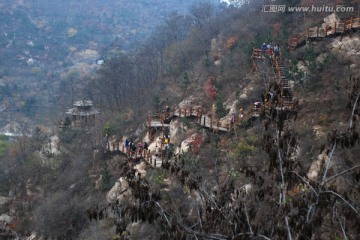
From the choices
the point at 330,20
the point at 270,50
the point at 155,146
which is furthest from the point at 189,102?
the point at 330,20

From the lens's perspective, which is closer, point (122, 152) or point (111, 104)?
point (122, 152)

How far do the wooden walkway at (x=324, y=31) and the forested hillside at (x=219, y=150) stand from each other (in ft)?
0.41

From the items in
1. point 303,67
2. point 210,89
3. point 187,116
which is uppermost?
point 303,67

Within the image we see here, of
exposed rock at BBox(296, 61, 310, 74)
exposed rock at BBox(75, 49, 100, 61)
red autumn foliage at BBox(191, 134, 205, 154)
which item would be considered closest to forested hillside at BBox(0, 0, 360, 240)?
red autumn foliage at BBox(191, 134, 205, 154)

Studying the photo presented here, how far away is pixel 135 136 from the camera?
31844mm

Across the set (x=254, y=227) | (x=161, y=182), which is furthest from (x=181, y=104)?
(x=254, y=227)

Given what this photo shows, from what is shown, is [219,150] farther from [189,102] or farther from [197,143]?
[189,102]

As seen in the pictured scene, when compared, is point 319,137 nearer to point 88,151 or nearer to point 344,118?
point 344,118

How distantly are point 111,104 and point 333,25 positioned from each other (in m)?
28.7

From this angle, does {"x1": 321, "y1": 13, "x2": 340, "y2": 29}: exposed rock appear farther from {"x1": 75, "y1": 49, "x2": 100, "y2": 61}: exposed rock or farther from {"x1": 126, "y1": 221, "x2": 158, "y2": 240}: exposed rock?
{"x1": 75, "y1": 49, "x2": 100, "y2": 61}: exposed rock

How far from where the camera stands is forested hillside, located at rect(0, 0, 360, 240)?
684 centimetres

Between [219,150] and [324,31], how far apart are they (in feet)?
38.5

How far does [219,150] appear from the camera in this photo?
68.3 ft

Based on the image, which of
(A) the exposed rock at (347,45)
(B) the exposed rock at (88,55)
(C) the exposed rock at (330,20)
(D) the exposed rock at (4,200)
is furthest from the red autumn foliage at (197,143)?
(B) the exposed rock at (88,55)
